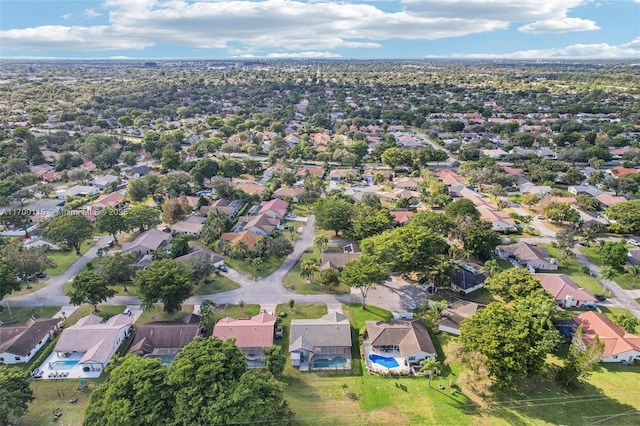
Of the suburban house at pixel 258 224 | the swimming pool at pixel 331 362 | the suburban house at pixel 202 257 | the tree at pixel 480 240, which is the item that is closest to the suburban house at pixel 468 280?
the tree at pixel 480 240

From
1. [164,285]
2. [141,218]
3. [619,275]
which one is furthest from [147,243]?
[619,275]

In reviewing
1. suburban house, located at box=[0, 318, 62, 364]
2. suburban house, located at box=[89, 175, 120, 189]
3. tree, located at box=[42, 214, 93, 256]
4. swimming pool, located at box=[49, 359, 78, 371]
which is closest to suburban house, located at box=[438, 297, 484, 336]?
swimming pool, located at box=[49, 359, 78, 371]

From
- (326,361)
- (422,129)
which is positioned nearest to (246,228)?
(326,361)

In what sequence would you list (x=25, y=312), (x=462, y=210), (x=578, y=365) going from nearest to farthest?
(x=578, y=365) < (x=25, y=312) < (x=462, y=210)

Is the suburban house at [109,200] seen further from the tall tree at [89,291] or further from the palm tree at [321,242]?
the palm tree at [321,242]

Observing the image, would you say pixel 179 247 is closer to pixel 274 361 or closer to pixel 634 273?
pixel 274 361

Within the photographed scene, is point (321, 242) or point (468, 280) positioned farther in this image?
point (321, 242)

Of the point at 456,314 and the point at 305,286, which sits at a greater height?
the point at 456,314
